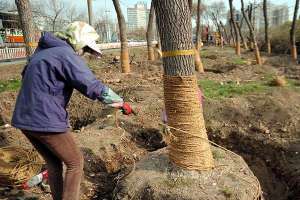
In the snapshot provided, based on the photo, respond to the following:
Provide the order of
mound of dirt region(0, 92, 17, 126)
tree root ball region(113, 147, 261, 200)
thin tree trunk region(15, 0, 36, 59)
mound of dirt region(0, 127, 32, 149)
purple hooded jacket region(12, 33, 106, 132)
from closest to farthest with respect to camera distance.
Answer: purple hooded jacket region(12, 33, 106, 132) → tree root ball region(113, 147, 261, 200) → mound of dirt region(0, 127, 32, 149) → thin tree trunk region(15, 0, 36, 59) → mound of dirt region(0, 92, 17, 126)

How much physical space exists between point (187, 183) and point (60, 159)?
1324 mm

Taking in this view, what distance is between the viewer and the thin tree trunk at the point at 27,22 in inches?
288

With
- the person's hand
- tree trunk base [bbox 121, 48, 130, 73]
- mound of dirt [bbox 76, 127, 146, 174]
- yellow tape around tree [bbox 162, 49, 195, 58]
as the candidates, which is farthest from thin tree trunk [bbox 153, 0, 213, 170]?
tree trunk base [bbox 121, 48, 130, 73]

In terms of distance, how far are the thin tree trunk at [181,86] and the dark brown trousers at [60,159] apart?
111 cm

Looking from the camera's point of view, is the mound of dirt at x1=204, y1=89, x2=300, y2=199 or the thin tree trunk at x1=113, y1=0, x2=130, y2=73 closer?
the mound of dirt at x1=204, y1=89, x2=300, y2=199

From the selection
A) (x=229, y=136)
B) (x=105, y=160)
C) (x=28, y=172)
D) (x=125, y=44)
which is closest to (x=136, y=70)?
(x=125, y=44)

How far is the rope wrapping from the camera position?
3.79 meters

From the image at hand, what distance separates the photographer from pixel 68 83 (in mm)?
Result: 3039

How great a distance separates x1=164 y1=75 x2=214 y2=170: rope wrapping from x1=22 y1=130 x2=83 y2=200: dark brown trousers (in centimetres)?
109

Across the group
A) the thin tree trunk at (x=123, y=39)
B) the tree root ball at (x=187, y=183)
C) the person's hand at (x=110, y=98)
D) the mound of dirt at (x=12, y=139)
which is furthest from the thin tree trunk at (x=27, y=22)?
the person's hand at (x=110, y=98)

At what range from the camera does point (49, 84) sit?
299cm

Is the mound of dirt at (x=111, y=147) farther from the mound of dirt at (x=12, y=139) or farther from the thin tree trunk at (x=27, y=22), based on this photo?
the thin tree trunk at (x=27, y=22)

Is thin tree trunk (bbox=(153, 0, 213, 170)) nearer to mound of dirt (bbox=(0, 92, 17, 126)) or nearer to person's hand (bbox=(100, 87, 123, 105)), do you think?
person's hand (bbox=(100, 87, 123, 105))

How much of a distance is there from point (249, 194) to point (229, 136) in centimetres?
300
